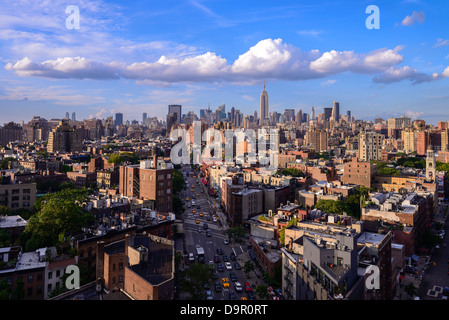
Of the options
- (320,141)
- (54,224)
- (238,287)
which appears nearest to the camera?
(238,287)

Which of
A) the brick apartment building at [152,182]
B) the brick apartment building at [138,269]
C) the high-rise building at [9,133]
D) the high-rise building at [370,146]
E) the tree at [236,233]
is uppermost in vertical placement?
the high-rise building at [9,133]

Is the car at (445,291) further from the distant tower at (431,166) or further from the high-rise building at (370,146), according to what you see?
the high-rise building at (370,146)

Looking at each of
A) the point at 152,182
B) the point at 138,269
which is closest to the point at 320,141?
the point at 152,182

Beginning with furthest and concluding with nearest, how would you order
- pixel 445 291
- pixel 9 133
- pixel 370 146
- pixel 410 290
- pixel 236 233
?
pixel 9 133, pixel 370 146, pixel 236 233, pixel 445 291, pixel 410 290

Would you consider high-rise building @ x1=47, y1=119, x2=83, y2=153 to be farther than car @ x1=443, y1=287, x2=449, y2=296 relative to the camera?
Yes

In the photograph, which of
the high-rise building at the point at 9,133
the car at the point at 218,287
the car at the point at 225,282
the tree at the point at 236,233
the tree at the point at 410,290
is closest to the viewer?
the tree at the point at 410,290

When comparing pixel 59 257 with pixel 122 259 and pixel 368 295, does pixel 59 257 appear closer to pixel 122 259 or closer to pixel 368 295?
pixel 122 259

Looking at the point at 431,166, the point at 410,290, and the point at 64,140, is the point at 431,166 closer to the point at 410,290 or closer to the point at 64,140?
the point at 410,290

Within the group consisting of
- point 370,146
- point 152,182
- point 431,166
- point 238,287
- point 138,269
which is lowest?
point 238,287

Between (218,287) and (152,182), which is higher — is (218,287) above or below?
below

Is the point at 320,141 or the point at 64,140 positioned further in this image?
the point at 320,141

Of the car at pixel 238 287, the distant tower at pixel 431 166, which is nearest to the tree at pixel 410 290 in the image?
the car at pixel 238 287

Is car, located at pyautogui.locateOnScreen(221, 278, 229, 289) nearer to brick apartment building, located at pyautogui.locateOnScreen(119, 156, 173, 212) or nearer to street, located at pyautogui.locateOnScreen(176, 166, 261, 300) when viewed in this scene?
street, located at pyautogui.locateOnScreen(176, 166, 261, 300)

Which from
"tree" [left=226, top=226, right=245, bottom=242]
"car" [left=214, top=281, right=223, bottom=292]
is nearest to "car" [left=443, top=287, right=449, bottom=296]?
"car" [left=214, top=281, right=223, bottom=292]
